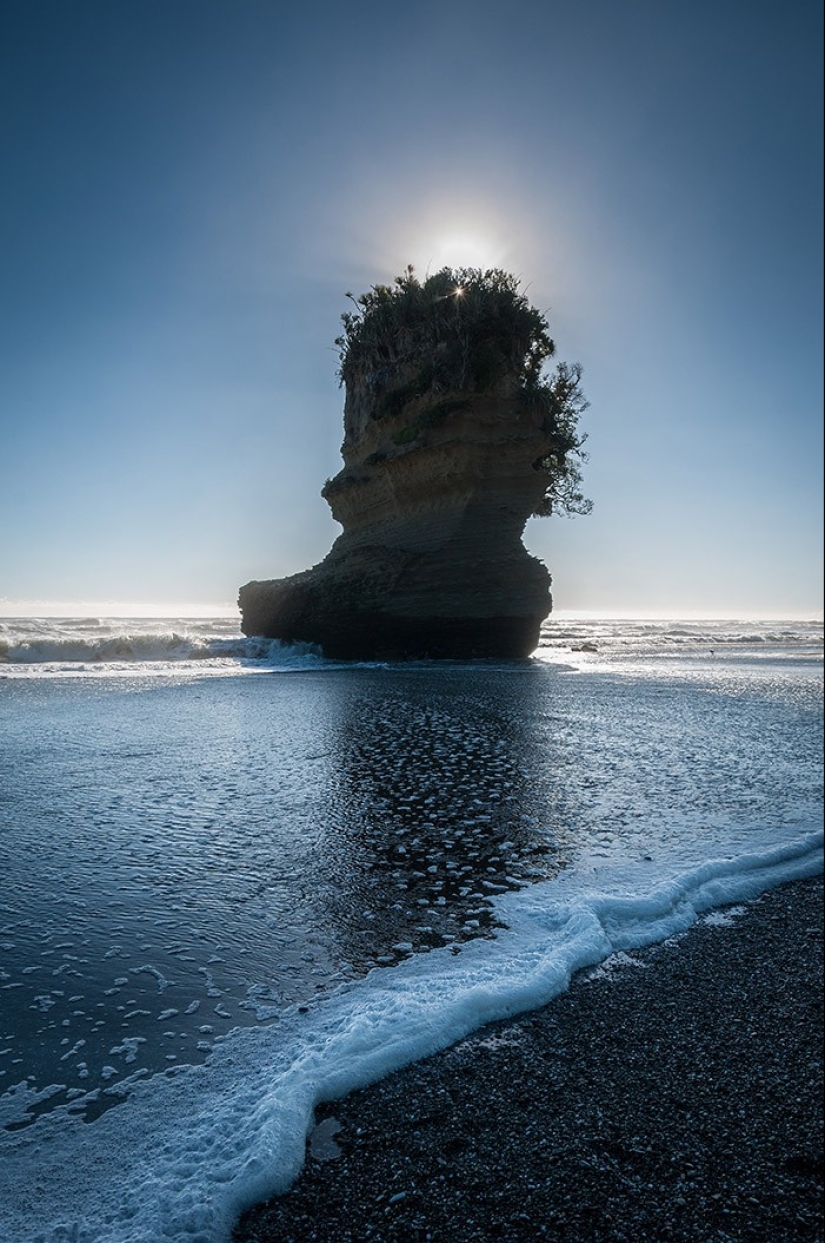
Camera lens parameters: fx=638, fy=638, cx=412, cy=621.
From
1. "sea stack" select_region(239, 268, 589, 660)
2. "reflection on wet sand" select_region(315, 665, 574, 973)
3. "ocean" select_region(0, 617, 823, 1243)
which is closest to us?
"ocean" select_region(0, 617, 823, 1243)

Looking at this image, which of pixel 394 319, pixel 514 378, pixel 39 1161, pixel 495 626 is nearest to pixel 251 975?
pixel 39 1161

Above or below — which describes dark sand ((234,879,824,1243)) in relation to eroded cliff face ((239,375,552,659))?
below

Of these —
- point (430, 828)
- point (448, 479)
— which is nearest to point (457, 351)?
point (448, 479)

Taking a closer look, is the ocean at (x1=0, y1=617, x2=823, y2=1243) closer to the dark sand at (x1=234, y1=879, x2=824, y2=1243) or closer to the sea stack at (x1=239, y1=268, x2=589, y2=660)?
the dark sand at (x1=234, y1=879, x2=824, y2=1243)

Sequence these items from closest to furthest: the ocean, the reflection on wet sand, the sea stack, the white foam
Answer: the white foam < the ocean < the reflection on wet sand < the sea stack

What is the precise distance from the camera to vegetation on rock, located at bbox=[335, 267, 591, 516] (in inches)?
952

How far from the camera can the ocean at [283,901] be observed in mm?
→ 1982

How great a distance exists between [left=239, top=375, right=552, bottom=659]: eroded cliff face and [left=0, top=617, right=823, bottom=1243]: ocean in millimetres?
14829

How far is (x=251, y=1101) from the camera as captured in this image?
212cm

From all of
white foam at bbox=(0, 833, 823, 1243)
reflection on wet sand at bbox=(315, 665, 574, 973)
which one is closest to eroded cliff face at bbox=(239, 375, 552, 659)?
reflection on wet sand at bbox=(315, 665, 574, 973)

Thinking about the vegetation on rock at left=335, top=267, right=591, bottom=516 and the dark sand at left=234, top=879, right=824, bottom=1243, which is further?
the vegetation on rock at left=335, top=267, right=591, bottom=516

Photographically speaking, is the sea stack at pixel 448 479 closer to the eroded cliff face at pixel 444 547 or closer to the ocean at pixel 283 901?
the eroded cliff face at pixel 444 547

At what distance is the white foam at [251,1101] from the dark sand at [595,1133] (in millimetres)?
89

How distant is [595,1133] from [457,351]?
2530 cm
